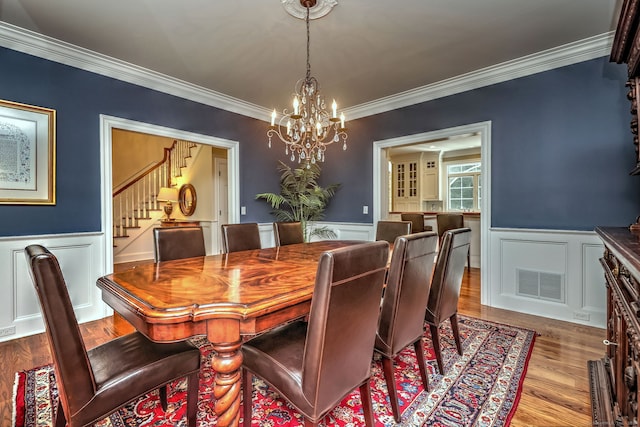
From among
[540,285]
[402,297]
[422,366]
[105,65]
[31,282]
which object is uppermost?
[105,65]

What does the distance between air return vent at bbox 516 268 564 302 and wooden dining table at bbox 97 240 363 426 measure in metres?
2.66

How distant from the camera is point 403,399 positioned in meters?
1.72

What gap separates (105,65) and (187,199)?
366 centimetres

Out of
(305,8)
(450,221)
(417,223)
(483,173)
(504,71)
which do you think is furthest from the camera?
(417,223)

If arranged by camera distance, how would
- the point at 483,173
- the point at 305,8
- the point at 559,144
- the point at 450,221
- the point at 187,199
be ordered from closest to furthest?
the point at 305,8 → the point at 559,144 → the point at 483,173 → the point at 450,221 → the point at 187,199

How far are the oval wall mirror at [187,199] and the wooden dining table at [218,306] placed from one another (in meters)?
4.91

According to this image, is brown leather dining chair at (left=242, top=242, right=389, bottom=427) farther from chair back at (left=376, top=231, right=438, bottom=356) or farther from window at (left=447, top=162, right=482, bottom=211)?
window at (left=447, top=162, right=482, bottom=211)

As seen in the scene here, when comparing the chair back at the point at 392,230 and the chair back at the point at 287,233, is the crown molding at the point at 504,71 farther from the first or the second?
the chair back at the point at 287,233

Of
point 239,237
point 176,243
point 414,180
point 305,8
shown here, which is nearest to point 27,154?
point 176,243

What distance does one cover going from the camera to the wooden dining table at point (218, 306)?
1.08m

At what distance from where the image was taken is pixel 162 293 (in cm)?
128

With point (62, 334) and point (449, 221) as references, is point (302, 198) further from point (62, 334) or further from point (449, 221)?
point (62, 334)

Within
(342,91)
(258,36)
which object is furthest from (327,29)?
(342,91)

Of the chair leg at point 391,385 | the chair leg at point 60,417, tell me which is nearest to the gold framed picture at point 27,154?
the chair leg at point 60,417
